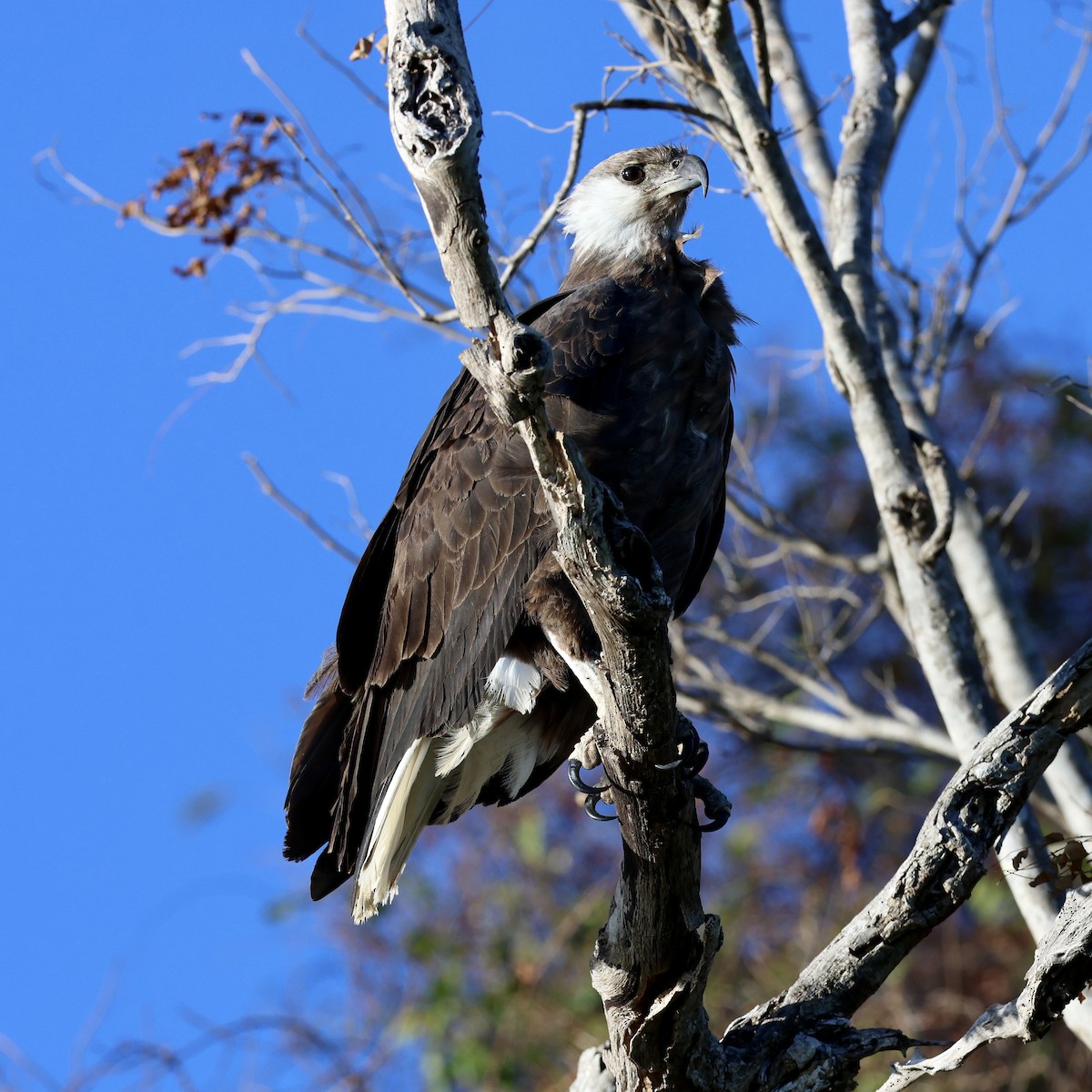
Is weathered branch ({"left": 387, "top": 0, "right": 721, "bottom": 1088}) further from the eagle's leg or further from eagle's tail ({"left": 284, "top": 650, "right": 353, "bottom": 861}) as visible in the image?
eagle's tail ({"left": 284, "top": 650, "right": 353, "bottom": 861})

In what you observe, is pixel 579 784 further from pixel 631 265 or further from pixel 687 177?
pixel 687 177

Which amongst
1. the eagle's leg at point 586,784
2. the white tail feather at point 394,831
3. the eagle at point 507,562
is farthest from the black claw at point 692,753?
the white tail feather at point 394,831

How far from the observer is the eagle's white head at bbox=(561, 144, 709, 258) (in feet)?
14.8

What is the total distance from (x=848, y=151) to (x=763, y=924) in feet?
17.6

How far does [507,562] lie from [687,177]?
59.7 inches

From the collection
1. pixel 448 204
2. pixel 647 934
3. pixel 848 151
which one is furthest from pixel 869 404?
pixel 448 204

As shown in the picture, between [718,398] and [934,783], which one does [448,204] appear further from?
[934,783]

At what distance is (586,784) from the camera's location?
3.71m

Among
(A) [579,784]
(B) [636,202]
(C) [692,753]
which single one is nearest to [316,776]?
(A) [579,784]

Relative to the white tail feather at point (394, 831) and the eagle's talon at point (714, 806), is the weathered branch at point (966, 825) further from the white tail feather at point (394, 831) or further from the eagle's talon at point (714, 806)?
the white tail feather at point (394, 831)

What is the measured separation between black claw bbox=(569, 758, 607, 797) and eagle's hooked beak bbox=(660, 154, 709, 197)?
1.93 meters

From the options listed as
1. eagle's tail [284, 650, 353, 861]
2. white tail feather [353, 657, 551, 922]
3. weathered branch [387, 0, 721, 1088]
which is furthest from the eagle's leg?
eagle's tail [284, 650, 353, 861]

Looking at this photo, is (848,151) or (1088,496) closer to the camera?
(848,151)

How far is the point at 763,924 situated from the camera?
28.9ft
